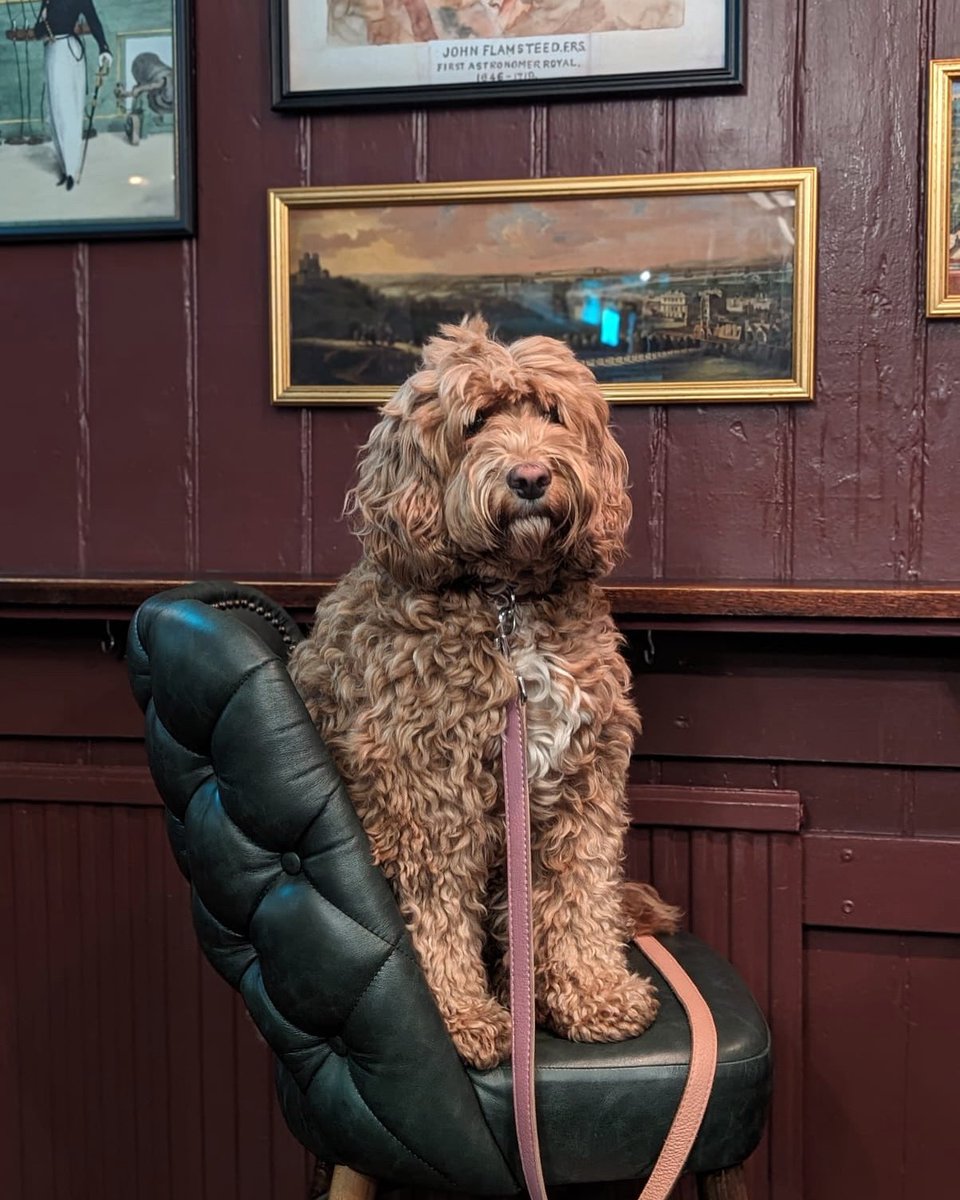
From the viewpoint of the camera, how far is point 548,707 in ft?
4.29

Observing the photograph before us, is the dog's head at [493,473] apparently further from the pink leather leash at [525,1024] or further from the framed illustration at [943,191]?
the framed illustration at [943,191]

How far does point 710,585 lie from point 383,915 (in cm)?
78

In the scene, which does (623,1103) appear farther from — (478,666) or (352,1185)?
(478,666)

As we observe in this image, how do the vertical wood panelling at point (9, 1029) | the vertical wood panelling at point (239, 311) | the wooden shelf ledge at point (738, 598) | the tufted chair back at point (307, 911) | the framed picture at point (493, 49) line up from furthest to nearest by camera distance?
the vertical wood panelling at point (9, 1029) < the vertical wood panelling at point (239, 311) < the framed picture at point (493, 49) < the wooden shelf ledge at point (738, 598) < the tufted chair back at point (307, 911)

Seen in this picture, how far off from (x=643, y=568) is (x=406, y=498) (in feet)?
2.14

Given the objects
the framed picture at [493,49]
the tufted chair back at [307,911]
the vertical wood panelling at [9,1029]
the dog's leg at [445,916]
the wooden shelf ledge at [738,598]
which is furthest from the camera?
the vertical wood panelling at [9,1029]

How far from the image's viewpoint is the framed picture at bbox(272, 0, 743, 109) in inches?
67.7

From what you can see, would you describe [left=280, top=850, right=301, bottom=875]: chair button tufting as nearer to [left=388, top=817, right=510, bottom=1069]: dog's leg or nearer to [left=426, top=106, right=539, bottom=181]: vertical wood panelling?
[left=388, top=817, right=510, bottom=1069]: dog's leg

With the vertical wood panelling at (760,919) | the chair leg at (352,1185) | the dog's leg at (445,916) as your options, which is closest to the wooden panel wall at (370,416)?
the vertical wood panelling at (760,919)

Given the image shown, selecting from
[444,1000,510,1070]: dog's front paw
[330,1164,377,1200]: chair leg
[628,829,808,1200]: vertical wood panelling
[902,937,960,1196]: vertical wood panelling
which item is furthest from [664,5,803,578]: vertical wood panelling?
[330,1164,377,1200]: chair leg

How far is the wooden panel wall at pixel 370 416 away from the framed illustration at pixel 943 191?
0.02 m

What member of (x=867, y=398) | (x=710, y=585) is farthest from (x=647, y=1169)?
(x=867, y=398)

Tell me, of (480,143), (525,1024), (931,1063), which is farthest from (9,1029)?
(480,143)

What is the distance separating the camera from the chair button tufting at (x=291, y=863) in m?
1.20
